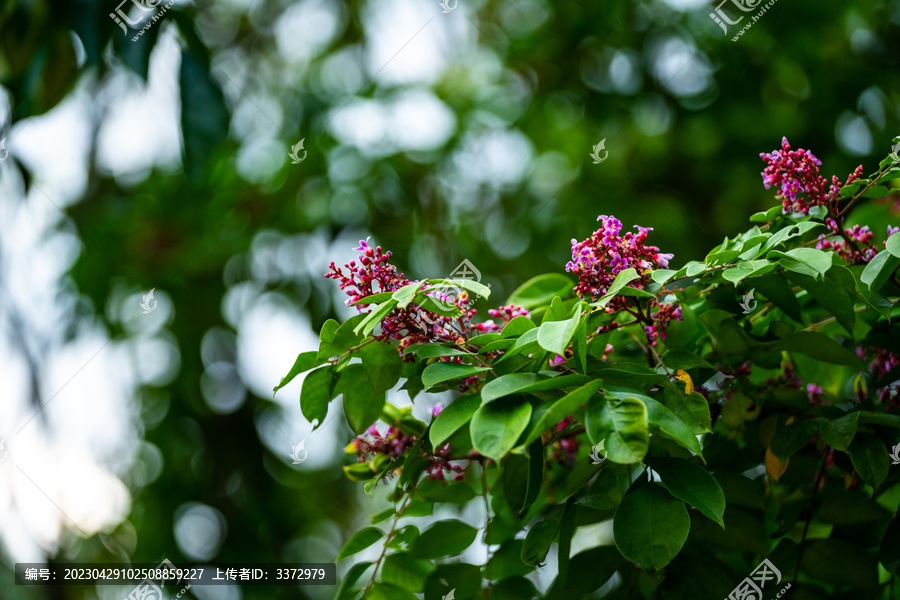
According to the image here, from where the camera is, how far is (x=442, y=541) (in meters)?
0.82

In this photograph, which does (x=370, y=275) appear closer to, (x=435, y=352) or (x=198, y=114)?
(x=435, y=352)

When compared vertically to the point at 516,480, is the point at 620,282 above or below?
above

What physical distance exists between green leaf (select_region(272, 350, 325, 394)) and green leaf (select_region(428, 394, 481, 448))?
149mm

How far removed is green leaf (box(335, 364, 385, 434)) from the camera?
690 mm

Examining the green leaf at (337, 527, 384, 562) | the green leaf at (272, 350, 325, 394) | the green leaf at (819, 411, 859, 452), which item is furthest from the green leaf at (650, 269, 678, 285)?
the green leaf at (337, 527, 384, 562)

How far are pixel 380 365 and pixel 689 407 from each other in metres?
0.28

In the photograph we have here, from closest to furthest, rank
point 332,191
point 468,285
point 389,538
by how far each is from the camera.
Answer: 1. point 468,285
2. point 389,538
3. point 332,191

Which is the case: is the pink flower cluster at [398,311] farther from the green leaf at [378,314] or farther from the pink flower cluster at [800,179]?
the pink flower cluster at [800,179]

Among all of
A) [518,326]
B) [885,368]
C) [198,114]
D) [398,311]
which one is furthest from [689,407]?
[198,114]

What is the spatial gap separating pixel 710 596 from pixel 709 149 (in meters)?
1.76

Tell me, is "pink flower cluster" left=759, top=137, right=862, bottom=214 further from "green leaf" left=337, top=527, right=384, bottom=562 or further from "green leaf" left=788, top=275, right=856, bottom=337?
"green leaf" left=337, top=527, right=384, bottom=562

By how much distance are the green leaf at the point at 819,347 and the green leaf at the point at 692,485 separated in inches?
7.6

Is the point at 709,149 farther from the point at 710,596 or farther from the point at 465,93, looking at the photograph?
the point at 710,596

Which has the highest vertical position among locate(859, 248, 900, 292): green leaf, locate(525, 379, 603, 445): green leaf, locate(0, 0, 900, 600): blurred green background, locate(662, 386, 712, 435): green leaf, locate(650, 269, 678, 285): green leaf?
locate(859, 248, 900, 292): green leaf
